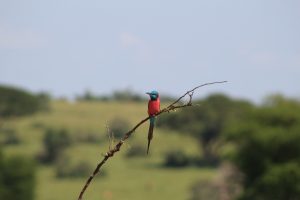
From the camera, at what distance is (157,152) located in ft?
→ 198

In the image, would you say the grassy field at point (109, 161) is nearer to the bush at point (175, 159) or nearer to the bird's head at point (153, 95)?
the bush at point (175, 159)

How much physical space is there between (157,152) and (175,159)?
19.2 feet

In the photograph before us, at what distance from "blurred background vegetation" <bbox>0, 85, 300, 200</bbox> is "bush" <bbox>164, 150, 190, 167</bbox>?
0.10m

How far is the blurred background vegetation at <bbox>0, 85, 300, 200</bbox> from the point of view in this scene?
3328 cm

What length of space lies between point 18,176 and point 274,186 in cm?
1368

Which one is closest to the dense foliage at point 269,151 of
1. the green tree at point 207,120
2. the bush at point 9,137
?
the green tree at point 207,120

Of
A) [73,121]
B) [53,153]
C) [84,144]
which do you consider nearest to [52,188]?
[53,153]

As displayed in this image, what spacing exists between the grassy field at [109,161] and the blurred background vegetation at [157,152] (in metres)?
0.06

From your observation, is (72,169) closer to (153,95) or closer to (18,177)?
(18,177)

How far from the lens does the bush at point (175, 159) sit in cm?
5438

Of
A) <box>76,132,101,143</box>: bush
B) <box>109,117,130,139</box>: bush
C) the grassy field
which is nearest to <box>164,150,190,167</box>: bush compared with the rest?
the grassy field

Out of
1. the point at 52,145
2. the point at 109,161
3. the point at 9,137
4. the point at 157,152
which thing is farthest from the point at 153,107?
the point at 9,137

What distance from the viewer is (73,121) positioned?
2731 inches

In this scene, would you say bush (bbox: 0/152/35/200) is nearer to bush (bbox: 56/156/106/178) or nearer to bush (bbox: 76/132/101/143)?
bush (bbox: 56/156/106/178)
